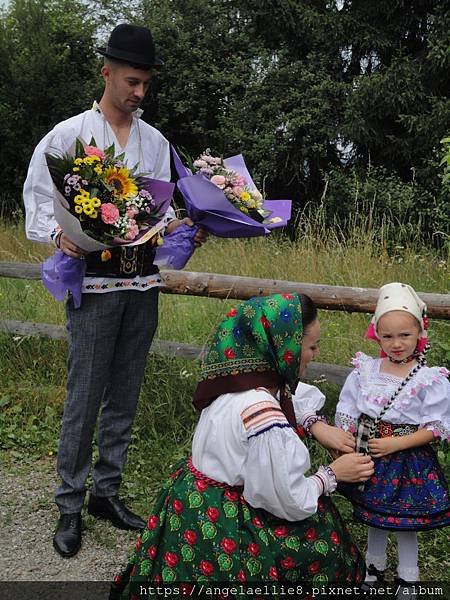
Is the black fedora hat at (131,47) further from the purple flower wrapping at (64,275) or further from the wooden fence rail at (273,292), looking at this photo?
the wooden fence rail at (273,292)

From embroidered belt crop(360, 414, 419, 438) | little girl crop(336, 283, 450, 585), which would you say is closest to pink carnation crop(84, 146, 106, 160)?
little girl crop(336, 283, 450, 585)

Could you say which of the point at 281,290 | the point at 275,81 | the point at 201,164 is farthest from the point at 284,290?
the point at 275,81

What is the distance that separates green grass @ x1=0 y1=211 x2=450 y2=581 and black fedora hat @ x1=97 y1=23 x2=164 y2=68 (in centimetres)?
230

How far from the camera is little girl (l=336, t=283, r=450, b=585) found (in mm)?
2824

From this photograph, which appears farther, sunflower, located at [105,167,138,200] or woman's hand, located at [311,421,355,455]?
sunflower, located at [105,167,138,200]

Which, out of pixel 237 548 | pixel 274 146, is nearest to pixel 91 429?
pixel 237 548

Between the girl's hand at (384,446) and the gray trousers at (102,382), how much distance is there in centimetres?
129

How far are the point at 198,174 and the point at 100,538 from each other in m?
1.85

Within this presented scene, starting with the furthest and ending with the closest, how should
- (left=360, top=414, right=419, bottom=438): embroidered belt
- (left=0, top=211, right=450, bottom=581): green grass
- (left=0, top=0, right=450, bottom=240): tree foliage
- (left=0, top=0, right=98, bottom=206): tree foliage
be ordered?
(left=0, top=0, right=98, bottom=206): tree foliage < (left=0, top=0, right=450, bottom=240): tree foliage < (left=0, top=211, right=450, bottom=581): green grass < (left=360, top=414, right=419, bottom=438): embroidered belt

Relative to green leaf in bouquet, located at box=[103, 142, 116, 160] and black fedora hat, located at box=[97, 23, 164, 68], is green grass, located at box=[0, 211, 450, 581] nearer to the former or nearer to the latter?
green leaf in bouquet, located at box=[103, 142, 116, 160]

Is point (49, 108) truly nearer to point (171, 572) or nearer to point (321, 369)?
point (321, 369)

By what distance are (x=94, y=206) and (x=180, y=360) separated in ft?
7.76

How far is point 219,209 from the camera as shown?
10.4 feet

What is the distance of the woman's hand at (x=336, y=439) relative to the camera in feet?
9.59
